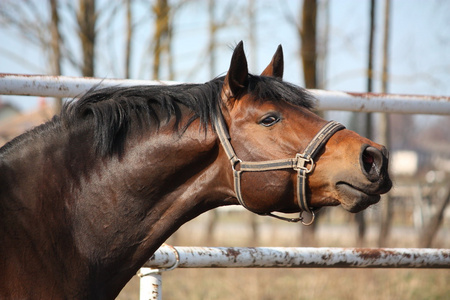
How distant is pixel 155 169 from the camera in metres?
2.47

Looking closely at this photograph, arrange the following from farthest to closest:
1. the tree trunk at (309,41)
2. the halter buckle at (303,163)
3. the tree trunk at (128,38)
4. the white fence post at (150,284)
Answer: the tree trunk at (309,41)
the tree trunk at (128,38)
the white fence post at (150,284)
the halter buckle at (303,163)

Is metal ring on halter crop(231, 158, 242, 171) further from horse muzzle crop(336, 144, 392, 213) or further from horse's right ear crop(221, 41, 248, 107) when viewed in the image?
horse muzzle crop(336, 144, 392, 213)

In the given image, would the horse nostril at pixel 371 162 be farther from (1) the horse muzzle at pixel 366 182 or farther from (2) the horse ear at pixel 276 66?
(2) the horse ear at pixel 276 66

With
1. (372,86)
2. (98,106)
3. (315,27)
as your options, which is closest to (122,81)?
(98,106)

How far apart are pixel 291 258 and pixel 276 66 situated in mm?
1126

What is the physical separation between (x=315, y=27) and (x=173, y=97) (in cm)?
895

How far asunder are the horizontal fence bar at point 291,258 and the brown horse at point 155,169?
31 centimetres

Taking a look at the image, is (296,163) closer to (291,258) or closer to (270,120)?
(270,120)

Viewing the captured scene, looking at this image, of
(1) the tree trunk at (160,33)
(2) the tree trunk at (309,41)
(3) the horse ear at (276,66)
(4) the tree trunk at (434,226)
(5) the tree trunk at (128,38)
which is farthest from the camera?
(1) the tree trunk at (160,33)

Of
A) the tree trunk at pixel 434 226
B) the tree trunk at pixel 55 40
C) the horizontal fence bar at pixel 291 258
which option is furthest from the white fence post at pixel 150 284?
the tree trunk at pixel 55 40

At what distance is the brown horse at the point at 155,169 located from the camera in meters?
2.34

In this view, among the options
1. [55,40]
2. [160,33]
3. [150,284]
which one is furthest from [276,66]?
[160,33]

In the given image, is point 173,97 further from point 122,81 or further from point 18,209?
point 18,209

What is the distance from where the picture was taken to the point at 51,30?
10.1 meters
